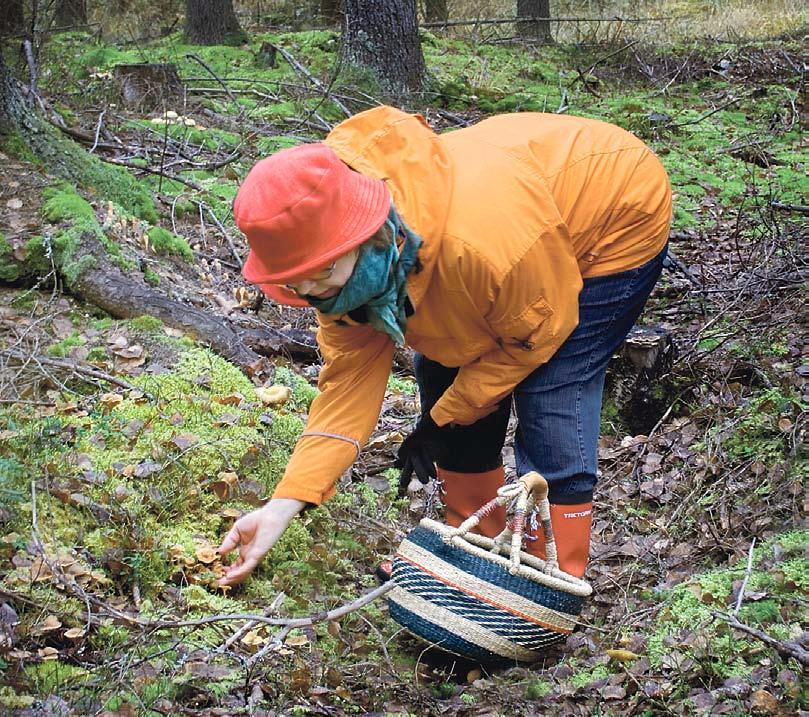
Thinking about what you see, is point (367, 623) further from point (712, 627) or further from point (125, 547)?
point (712, 627)

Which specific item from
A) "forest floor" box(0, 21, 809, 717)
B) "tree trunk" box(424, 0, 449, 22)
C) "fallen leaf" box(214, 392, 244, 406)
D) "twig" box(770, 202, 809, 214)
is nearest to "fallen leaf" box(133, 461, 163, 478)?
"forest floor" box(0, 21, 809, 717)

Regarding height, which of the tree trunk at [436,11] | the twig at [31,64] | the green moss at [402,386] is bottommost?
the green moss at [402,386]

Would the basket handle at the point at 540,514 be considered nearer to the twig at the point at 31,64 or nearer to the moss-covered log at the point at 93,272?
the moss-covered log at the point at 93,272

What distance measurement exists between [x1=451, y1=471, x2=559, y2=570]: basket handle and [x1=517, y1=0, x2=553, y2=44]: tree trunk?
1127cm

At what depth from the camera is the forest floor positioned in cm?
244

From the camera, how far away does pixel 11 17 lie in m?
7.02

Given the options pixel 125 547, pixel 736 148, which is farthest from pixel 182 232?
pixel 736 148

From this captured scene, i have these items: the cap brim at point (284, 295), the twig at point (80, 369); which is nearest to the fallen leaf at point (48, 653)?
the cap brim at point (284, 295)

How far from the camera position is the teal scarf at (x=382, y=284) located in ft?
7.21

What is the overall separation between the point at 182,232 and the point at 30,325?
238cm

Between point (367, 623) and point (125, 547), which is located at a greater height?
point (125, 547)

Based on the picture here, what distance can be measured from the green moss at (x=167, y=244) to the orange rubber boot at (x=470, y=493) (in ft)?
9.38

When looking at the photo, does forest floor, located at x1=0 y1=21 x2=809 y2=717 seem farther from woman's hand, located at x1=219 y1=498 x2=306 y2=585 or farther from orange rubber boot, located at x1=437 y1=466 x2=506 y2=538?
orange rubber boot, located at x1=437 y1=466 x2=506 y2=538

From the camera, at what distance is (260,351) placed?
15.7 ft
